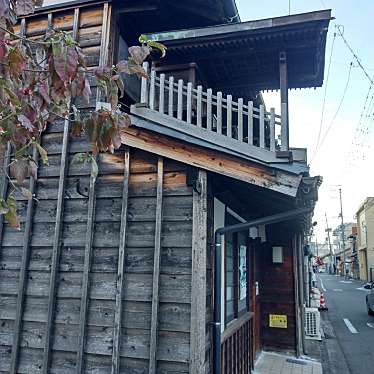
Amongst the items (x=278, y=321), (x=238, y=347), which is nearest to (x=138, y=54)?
(x=238, y=347)

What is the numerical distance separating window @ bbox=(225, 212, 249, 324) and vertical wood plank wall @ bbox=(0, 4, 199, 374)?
1457 millimetres

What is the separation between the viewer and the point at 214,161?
380 centimetres

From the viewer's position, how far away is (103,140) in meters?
1.81

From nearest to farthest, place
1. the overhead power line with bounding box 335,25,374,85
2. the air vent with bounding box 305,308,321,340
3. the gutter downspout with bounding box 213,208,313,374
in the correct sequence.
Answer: the gutter downspout with bounding box 213,208,313,374
the overhead power line with bounding box 335,25,374,85
the air vent with bounding box 305,308,321,340

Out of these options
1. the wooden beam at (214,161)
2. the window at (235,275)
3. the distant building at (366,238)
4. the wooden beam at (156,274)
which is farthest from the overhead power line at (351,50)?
the distant building at (366,238)

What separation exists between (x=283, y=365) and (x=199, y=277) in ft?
14.9

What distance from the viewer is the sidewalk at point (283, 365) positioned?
6.77 m

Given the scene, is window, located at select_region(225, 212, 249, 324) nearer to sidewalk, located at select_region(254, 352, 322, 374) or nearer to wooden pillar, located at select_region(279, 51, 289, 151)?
sidewalk, located at select_region(254, 352, 322, 374)

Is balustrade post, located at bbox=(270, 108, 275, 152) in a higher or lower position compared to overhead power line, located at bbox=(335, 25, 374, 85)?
lower

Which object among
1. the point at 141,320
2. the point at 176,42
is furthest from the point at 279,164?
the point at 176,42

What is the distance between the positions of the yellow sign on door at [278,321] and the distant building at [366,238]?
29852mm

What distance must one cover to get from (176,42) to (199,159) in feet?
7.46

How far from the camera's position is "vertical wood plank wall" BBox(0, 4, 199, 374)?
3727 mm

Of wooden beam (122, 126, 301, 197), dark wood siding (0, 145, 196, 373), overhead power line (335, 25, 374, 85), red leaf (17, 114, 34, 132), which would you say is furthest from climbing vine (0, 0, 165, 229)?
overhead power line (335, 25, 374, 85)
